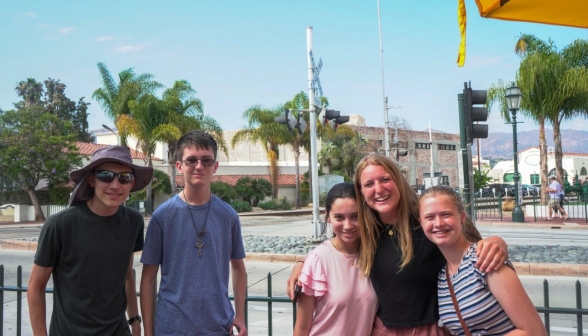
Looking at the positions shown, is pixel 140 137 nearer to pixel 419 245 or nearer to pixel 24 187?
pixel 24 187

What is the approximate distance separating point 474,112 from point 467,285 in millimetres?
5752

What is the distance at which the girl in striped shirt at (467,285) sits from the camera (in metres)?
2.10

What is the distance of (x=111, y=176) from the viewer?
277 centimetres

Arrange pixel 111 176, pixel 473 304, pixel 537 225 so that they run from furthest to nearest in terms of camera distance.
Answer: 1. pixel 537 225
2. pixel 111 176
3. pixel 473 304

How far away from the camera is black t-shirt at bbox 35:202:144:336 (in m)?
2.62

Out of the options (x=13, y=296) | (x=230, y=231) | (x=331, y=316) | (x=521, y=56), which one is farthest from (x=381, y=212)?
(x=521, y=56)

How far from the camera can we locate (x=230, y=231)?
2.90 meters

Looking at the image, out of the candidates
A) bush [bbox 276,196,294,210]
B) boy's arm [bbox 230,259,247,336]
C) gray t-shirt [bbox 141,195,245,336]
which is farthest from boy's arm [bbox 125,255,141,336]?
bush [bbox 276,196,294,210]

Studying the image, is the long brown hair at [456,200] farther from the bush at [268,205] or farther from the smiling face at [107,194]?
the bush at [268,205]

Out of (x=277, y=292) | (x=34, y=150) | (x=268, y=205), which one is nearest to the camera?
(x=277, y=292)

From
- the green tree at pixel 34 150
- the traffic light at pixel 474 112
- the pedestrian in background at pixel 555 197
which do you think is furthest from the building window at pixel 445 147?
the traffic light at pixel 474 112

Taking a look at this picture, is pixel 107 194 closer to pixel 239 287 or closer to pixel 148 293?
pixel 148 293

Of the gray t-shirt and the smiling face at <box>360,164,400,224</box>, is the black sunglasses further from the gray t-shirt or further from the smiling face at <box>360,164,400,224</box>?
the smiling face at <box>360,164,400,224</box>

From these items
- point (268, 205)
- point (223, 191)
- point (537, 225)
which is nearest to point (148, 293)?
point (537, 225)
